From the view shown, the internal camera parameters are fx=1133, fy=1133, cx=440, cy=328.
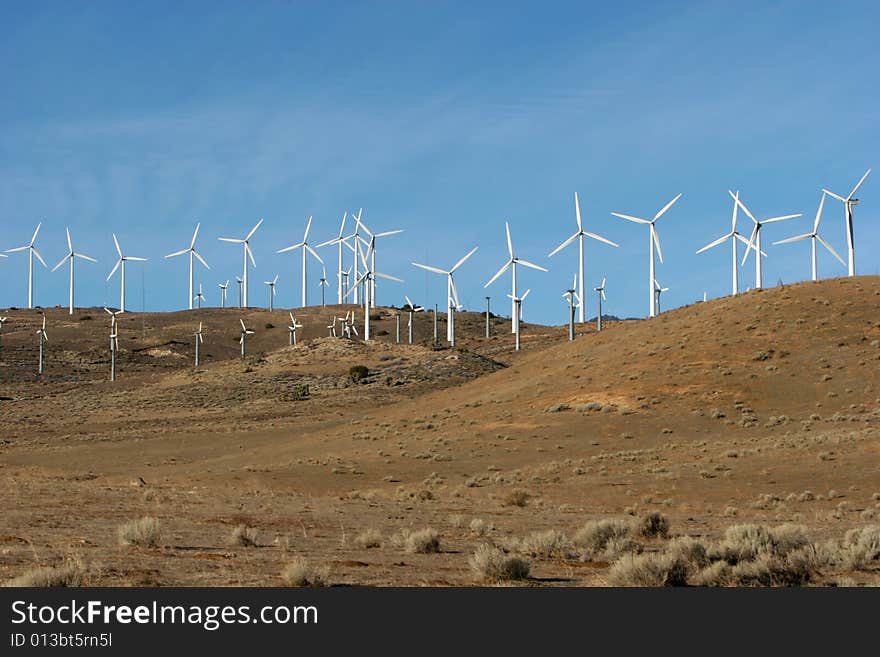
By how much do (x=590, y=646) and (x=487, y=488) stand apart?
38640 mm

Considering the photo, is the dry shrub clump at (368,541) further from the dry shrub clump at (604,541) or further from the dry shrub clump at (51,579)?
the dry shrub clump at (51,579)

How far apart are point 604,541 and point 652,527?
13.5 ft

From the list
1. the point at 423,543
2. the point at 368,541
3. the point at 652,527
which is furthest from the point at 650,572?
the point at 652,527

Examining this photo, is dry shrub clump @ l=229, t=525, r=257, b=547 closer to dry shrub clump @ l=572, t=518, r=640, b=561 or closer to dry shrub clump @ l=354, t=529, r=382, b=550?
dry shrub clump @ l=354, t=529, r=382, b=550

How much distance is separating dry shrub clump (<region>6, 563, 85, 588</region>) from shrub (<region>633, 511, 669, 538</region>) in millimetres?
16196

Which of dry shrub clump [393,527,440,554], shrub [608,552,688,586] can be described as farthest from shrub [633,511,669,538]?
shrub [608,552,688,586]

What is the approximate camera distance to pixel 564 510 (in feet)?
134

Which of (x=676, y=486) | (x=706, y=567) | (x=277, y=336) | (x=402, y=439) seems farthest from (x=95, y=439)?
(x=277, y=336)

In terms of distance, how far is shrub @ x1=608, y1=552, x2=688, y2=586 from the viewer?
1958 centimetres

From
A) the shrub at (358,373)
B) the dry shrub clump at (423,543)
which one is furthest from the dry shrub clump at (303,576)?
the shrub at (358,373)

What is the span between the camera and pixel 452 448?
70000 mm

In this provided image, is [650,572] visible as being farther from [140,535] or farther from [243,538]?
[140,535]

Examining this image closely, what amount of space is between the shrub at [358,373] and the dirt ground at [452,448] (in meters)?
0.97

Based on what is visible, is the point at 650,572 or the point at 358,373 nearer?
the point at 650,572
